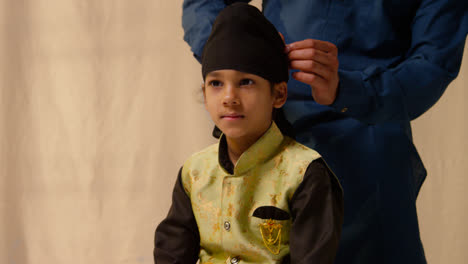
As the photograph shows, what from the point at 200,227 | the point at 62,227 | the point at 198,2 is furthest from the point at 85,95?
the point at 200,227

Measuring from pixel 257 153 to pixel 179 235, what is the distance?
0.72ft

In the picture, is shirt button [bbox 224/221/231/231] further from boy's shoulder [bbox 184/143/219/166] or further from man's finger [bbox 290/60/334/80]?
man's finger [bbox 290/60/334/80]

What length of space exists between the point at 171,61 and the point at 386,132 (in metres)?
0.97

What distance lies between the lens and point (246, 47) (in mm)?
899

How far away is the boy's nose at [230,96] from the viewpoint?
888 mm

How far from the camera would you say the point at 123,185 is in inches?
72.7

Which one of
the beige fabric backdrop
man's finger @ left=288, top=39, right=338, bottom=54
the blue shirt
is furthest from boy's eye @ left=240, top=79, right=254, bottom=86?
the beige fabric backdrop

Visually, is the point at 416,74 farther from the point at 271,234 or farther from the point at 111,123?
the point at 111,123

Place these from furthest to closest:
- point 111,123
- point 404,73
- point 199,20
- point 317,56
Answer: point 111,123, point 199,20, point 404,73, point 317,56

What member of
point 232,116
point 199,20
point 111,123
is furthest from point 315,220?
point 111,123

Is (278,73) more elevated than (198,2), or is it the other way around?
(198,2)

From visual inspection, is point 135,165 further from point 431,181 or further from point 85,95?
point 431,181

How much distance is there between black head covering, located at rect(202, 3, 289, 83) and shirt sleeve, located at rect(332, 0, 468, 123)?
12 centimetres

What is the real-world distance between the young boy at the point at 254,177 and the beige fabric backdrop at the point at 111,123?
87cm
